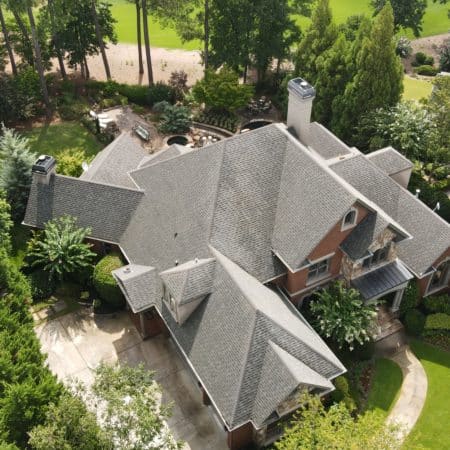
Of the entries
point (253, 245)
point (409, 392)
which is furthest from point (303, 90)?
point (409, 392)

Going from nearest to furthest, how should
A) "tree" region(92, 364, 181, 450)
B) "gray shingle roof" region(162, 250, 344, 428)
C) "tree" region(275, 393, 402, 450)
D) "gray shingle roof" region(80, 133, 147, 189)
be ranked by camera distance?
"tree" region(275, 393, 402, 450)
"tree" region(92, 364, 181, 450)
"gray shingle roof" region(162, 250, 344, 428)
"gray shingle roof" region(80, 133, 147, 189)

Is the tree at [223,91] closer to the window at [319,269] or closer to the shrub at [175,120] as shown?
the shrub at [175,120]

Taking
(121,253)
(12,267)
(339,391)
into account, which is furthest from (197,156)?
(339,391)

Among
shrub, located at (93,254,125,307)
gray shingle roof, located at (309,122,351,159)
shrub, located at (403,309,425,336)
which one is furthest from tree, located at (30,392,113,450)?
gray shingle roof, located at (309,122,351,159)

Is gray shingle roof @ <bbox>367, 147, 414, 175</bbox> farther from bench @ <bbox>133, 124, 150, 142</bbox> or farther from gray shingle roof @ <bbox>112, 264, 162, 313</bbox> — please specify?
bench @ <bbox>133, 124, 150, 142</bbox>

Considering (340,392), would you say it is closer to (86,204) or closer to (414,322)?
(414,322)
